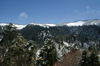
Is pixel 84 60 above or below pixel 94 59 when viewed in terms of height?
below

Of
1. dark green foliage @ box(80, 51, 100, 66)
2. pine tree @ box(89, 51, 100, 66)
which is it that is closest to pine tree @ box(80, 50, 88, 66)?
dark green foliage @ box(80, 51, 100, 66)

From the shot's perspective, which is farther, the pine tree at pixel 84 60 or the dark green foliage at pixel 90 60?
the pine tree at pixel 84 60

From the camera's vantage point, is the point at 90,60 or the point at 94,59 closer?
the point at 94,59

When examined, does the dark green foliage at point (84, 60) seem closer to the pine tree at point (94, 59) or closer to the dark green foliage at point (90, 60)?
the dark green foliage at point (90, 60)

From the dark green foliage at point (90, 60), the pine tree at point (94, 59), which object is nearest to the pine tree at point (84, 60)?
the dark green foliage at point (90, 60)

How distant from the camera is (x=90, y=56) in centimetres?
2133

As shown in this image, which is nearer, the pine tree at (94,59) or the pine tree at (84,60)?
the pine tree at (94,59)

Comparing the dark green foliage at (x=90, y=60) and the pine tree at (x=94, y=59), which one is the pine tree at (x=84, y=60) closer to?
the dark green foliage at (x=90, y=60)

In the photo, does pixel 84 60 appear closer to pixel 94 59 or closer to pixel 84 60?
pixel 84 60

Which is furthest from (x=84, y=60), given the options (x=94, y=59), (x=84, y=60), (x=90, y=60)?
(x=94, y=59)

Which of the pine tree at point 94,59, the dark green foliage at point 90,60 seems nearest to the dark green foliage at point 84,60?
the dark green foliage at point 90,60

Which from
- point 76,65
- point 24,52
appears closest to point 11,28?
point 24,52

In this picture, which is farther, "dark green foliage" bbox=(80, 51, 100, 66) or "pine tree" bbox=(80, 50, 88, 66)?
"pine tree" bbox=(80, 50, 88, 66)

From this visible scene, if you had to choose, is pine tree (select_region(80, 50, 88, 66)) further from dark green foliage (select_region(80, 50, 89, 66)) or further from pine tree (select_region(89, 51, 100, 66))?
pine tree (select_region(89, 51, 100, 66))
